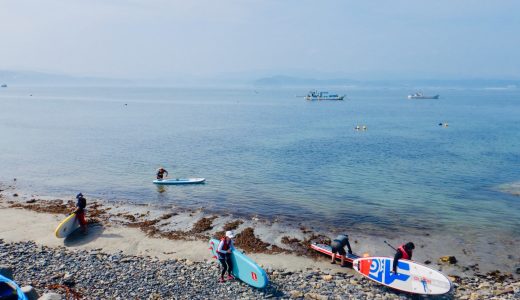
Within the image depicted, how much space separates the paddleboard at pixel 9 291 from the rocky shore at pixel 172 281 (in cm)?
213

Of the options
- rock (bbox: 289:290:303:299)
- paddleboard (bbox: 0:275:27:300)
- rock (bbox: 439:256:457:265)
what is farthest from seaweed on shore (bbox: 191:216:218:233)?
rock (bbox: 439:256:457:265)

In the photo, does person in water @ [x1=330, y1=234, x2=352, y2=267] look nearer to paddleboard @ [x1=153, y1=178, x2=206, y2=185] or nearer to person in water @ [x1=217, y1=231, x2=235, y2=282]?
person in water @ [x1=217, y1=231, x2=235, y2=282]

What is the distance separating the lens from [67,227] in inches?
955

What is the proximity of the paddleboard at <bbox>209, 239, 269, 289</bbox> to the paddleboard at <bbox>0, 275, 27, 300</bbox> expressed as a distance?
7.97m

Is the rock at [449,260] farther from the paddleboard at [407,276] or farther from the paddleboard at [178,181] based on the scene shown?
the paddleboard at [178,181]

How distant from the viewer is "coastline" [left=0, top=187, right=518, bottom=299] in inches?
834

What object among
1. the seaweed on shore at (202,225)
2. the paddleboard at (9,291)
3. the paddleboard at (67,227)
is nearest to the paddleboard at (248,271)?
the paddleboard at (9,291)

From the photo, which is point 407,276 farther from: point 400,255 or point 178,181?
point 178,181

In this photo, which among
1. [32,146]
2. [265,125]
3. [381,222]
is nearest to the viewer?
[381,222]

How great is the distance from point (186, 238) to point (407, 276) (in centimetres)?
1226

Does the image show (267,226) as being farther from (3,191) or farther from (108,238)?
(3,191)

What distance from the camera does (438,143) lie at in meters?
65.6

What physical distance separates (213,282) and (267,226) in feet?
32.1

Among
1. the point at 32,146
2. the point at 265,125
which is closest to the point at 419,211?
the point at 32,146
